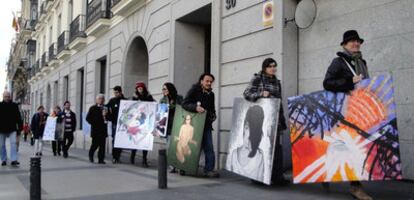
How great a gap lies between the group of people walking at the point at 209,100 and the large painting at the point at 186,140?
14 centimetres

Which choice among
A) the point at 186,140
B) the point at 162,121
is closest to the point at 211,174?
the point at 186,140

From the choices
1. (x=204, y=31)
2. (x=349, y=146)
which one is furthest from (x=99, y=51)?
(x=349, y=146)

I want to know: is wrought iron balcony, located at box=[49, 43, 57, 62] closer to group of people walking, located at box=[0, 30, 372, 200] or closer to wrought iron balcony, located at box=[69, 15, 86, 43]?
wrought iron balcony, located at box=[69, 15, 86, 43]

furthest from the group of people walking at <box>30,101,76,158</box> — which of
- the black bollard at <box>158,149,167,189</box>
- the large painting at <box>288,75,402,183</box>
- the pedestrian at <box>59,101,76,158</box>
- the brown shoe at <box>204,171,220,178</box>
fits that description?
the large painting at <box>288,75,402,183</box>

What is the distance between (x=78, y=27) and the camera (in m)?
20.6

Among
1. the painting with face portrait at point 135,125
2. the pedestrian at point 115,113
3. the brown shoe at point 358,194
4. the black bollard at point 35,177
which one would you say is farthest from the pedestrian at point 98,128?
the brown shoe at point 358,194

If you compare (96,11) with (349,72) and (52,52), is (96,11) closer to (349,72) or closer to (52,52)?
(52,52)

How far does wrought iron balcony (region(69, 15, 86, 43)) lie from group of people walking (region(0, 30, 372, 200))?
687 centimetres

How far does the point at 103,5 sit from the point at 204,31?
6071mm

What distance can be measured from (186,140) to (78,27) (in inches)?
572

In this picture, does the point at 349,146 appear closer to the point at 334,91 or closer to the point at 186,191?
the point at 334,91

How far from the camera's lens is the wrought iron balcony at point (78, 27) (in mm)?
19922

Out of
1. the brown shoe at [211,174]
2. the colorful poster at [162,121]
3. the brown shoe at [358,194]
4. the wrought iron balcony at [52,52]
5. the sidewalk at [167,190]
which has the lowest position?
the sidewalk at [167,190]

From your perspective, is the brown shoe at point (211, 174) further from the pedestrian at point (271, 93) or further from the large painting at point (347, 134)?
the large painting at point (347, 134)
